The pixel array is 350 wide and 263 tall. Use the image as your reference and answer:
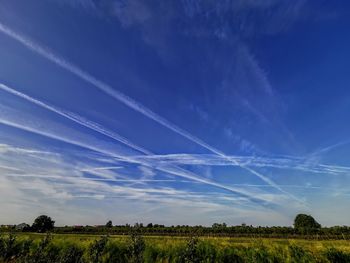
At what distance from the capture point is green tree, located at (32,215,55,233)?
3986 inches

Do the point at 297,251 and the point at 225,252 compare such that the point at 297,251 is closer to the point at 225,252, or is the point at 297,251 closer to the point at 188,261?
the point at 225,252

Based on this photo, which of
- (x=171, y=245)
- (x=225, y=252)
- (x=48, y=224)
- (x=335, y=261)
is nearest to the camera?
(x=335, y=261)

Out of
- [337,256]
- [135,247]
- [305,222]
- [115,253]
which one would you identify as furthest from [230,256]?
[305,222]

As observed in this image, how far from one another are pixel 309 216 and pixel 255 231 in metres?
42.0

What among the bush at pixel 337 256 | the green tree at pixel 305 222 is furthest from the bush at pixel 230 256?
the green tree at pixel 305 222

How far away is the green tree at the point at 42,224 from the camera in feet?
332

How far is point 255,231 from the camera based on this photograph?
86.7 meters

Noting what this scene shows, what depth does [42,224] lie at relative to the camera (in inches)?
4131

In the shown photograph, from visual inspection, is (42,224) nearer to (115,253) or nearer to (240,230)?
(240,230)

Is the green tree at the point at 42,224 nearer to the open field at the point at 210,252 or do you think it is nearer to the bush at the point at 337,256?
the open field at the point at 210,252

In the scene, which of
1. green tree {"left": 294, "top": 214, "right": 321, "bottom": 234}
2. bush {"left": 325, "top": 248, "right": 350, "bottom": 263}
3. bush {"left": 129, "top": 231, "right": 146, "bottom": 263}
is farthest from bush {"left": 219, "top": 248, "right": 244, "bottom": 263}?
green tree {"left": 294, "top": 214, "right": 321, "bottom": 234}

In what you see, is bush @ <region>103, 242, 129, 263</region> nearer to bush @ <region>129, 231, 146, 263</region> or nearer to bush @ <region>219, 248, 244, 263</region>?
bush @ <region>219, 248, 244, 263</region>

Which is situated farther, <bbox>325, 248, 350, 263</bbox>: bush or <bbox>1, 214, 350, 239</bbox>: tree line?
<bbox>1, 214, 350, 239</bbox>: tree line

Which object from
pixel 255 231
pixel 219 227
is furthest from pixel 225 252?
pixel 219 227
